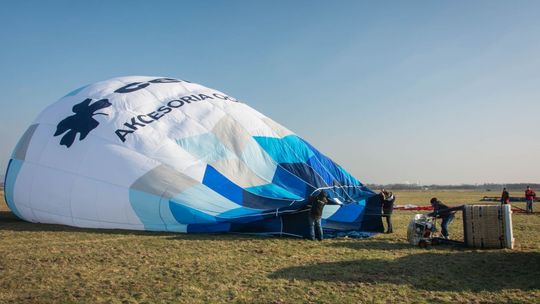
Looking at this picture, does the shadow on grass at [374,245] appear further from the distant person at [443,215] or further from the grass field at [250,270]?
the distant person at [443,215]

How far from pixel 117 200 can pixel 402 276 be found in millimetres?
6536

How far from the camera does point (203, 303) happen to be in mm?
4836

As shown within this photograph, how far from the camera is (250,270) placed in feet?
21.2

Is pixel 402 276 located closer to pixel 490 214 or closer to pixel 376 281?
pixel 376 281

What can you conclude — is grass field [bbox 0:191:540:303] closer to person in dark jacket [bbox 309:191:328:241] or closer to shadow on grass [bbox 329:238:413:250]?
shadow on grass [bbox 329:238:413:250]

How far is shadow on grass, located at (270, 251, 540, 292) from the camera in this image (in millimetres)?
5762

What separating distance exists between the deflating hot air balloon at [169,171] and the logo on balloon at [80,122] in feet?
0.11

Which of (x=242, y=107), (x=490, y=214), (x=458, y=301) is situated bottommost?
(x=458, y=301)

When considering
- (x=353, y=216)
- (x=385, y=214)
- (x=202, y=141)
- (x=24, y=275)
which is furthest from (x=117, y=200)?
(x=385, y=214)

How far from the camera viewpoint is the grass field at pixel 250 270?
517cm

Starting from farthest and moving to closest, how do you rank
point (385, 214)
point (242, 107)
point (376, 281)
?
1. point (242, 107)
2. point (385, 214)
3. point (376, 281)

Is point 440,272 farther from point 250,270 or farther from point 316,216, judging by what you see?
point 316,216

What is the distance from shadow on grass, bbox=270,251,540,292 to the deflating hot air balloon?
10.2 ft

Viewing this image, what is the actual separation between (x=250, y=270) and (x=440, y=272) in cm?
270
